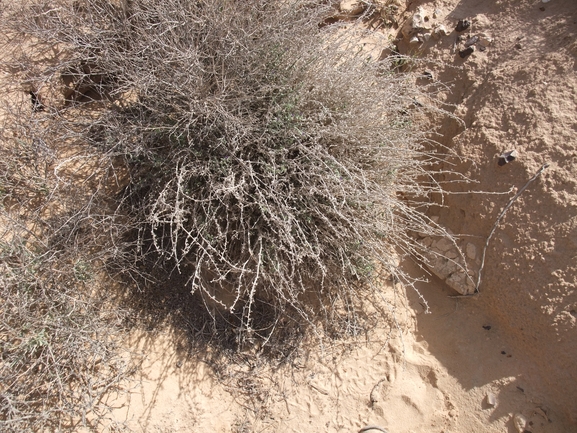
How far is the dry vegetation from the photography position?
234cm

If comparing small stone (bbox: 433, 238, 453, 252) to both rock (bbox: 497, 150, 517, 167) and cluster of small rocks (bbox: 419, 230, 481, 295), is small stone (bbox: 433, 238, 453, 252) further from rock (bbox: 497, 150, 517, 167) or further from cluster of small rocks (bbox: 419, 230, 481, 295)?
rock (bbox: 497, 150, 517, 167)

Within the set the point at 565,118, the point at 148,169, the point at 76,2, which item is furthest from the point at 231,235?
the point at 565,118

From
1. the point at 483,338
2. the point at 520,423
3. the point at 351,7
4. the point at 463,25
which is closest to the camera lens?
the point at 520,423

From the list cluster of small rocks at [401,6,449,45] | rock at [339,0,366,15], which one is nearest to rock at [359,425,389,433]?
cluster of small rocks at [401,6,449,45]

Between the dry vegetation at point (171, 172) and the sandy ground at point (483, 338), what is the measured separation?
0.28m

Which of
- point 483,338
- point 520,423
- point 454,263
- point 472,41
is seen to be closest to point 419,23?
point 472,41

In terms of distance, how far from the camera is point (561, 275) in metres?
2.50

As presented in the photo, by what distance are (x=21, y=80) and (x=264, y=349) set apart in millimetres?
2095

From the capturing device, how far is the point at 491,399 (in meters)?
2.63

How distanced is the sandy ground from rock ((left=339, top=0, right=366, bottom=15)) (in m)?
0.88

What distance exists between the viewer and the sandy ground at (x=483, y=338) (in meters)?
2.53

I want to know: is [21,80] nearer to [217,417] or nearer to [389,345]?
[217,417]

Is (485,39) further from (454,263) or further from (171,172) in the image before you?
(171,172)

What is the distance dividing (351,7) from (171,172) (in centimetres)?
184
